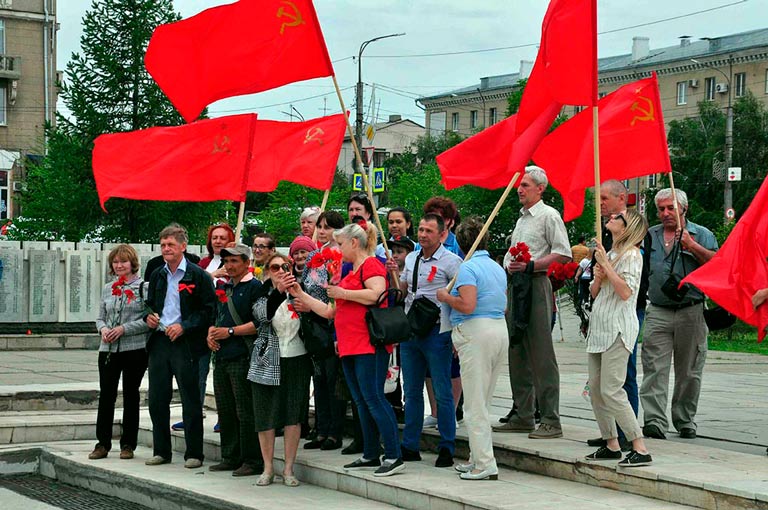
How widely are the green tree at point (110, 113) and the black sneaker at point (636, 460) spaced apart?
61.6ft

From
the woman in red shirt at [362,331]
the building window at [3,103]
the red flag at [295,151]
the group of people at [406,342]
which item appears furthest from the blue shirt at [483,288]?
the building window at [3,103]

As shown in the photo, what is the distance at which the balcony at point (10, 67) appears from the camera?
62062 millimetres

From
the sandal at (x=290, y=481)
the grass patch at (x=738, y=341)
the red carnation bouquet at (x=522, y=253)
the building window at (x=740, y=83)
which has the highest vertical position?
the building window at (x=740, y=83)

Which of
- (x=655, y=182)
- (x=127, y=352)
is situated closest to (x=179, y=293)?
(x=127, y=352)

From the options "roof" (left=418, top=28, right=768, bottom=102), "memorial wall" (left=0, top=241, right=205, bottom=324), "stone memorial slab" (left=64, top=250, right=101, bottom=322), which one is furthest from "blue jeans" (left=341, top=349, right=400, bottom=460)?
"roof" (left=418, top=28, right=768, bottom=102)

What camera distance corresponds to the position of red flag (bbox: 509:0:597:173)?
9508 mm

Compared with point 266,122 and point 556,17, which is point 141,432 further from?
point 556,17

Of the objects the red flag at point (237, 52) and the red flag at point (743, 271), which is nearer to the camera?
the red flag at point (743, 271)

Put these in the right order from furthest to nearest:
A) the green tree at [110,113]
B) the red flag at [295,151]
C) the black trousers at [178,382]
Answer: the green tree at [110,113] → the red flag at [295,151] → the black trousers at [178,382]

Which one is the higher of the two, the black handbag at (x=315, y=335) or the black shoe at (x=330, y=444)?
the black handbag at (x=315, y=335)

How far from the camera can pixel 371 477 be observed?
9.45m

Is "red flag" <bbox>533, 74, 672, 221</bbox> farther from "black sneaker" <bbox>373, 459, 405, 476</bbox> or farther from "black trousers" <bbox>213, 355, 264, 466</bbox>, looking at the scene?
"black trousers" <bbox>213, 355, 264, 466</bbox>

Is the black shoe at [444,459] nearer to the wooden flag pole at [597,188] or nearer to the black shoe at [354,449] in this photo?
the black shoe at [354,449]

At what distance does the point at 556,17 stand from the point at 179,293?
4.01m
